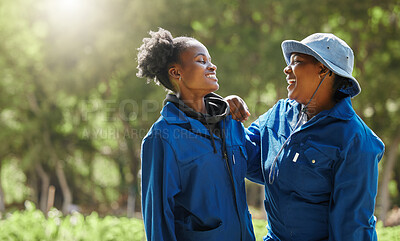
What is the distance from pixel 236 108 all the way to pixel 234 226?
746 millimetres

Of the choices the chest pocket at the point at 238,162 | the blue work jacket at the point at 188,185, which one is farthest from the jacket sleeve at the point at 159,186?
the chest pocket at the point at 238,162

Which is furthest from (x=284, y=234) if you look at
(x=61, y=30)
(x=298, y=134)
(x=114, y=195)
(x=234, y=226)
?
(x=114, y=195)

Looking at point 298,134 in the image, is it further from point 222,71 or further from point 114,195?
point 114,195

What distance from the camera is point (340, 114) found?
2336 mm

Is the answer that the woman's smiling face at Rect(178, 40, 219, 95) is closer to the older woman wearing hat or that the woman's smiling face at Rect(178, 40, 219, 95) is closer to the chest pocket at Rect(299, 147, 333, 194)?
the older woman wearing hat

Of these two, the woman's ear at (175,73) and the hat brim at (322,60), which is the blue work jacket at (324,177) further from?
the woman's ear at (175,73)

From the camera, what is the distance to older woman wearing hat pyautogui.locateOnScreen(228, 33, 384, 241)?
2205 mm

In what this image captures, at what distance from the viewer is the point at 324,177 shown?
7.64ft

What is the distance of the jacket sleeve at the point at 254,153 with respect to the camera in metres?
2.78

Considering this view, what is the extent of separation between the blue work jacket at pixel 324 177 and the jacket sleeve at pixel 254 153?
0.12 m

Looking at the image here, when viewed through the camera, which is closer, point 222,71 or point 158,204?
point 158,204

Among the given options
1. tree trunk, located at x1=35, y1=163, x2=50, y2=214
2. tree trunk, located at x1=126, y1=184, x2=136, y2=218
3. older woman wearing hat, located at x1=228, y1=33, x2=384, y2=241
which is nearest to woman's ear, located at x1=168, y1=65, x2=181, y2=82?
older woman wearing hat, located at x1=228, y1=33, x2=384, y2=241

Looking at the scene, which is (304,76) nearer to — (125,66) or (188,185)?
(188,185)

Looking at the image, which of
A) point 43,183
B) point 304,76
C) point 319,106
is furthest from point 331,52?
point 43,183
